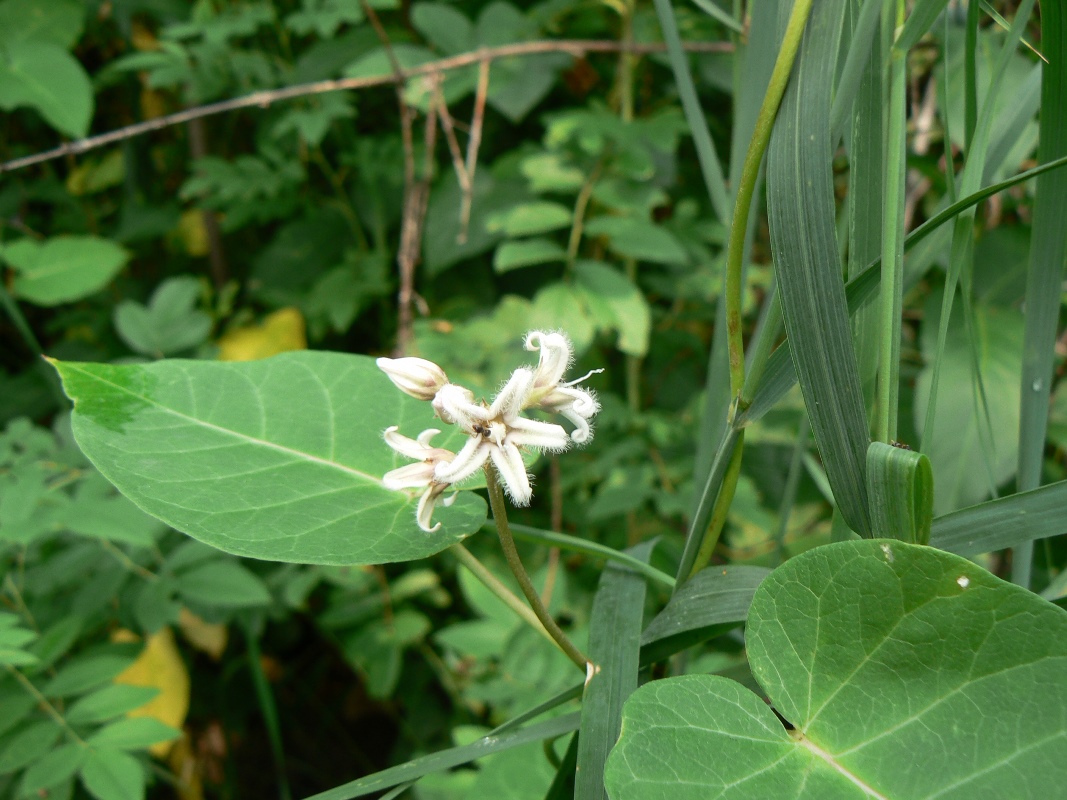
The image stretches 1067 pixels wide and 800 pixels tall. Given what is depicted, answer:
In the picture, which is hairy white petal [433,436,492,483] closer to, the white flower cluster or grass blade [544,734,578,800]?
the white flower cluster

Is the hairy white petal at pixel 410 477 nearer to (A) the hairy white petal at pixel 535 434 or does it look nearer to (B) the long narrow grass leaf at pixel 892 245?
(A) the hairy white petal at pixel 535 434

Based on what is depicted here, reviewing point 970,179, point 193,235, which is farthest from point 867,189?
point 193,235

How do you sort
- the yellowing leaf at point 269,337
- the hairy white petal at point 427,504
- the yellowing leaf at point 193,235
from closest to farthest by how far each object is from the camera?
1. the hairy white petal at point 427,504
2. the yellowing leaf at point 269,337
3. the yellowing leaf at point 193,235

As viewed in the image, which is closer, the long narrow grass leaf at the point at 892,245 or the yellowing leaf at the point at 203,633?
the long narrow grass leaf at the point at 892,245

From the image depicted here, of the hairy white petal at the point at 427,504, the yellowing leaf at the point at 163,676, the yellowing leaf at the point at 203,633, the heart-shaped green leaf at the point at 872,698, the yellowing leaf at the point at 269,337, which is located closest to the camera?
the heart-shaped green leaf at the point at 872,698

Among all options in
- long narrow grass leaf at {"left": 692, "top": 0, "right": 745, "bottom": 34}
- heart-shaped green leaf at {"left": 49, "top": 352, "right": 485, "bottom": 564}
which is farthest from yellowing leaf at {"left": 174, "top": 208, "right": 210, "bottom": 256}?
long narrow grass leaf at {"left": 692, "top": 0, "right": 745, "bottom": 34}

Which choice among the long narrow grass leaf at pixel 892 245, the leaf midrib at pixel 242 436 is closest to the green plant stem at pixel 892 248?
the long narrow grass leaf at pixel 892 245
